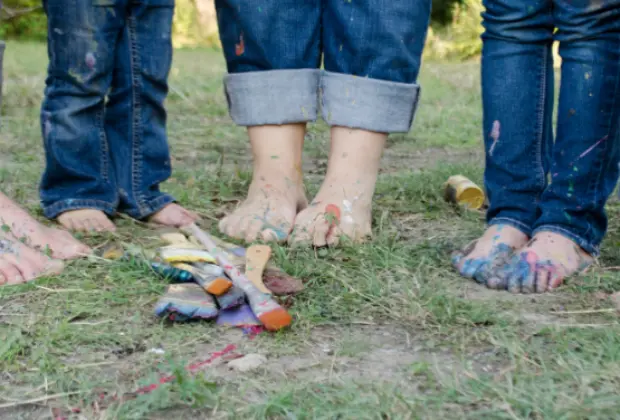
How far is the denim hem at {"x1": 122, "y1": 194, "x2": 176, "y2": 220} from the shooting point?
6.79 feet

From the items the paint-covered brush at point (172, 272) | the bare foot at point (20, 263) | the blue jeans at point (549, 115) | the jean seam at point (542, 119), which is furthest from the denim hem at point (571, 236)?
the bare foot at point (20, 263)

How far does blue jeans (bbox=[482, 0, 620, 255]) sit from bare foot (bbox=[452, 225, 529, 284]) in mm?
30

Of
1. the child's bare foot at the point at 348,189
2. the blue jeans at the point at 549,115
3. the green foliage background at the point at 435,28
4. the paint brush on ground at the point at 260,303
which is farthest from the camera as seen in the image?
the green foliage background at the point at 435,28

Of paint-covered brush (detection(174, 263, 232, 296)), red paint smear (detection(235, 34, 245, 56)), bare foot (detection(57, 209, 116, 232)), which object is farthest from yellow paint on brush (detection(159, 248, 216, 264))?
red paint smear (detection(235, 34, 245, 56))

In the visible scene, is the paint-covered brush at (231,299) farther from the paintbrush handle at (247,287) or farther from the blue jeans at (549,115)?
the blue jeans at (549,115)

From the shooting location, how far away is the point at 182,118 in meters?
3.76

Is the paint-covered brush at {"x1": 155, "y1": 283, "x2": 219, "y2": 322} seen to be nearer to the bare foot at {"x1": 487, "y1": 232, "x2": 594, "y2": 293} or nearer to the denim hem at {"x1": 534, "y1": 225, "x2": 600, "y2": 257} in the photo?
the bare foot at {"x1": 487, "y1": 232, "x2": 594, "y2": 293}

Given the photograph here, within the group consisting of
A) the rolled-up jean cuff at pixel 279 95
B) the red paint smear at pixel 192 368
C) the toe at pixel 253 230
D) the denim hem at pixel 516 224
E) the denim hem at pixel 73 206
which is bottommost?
the denim hem at pixel 73 206

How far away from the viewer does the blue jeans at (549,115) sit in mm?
1602

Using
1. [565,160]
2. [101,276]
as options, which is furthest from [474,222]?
[101,276]

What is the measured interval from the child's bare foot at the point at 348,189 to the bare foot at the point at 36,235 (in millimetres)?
485

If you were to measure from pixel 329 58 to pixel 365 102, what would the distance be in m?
0.16

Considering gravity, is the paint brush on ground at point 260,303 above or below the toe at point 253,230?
above

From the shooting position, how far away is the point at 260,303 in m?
1.37
